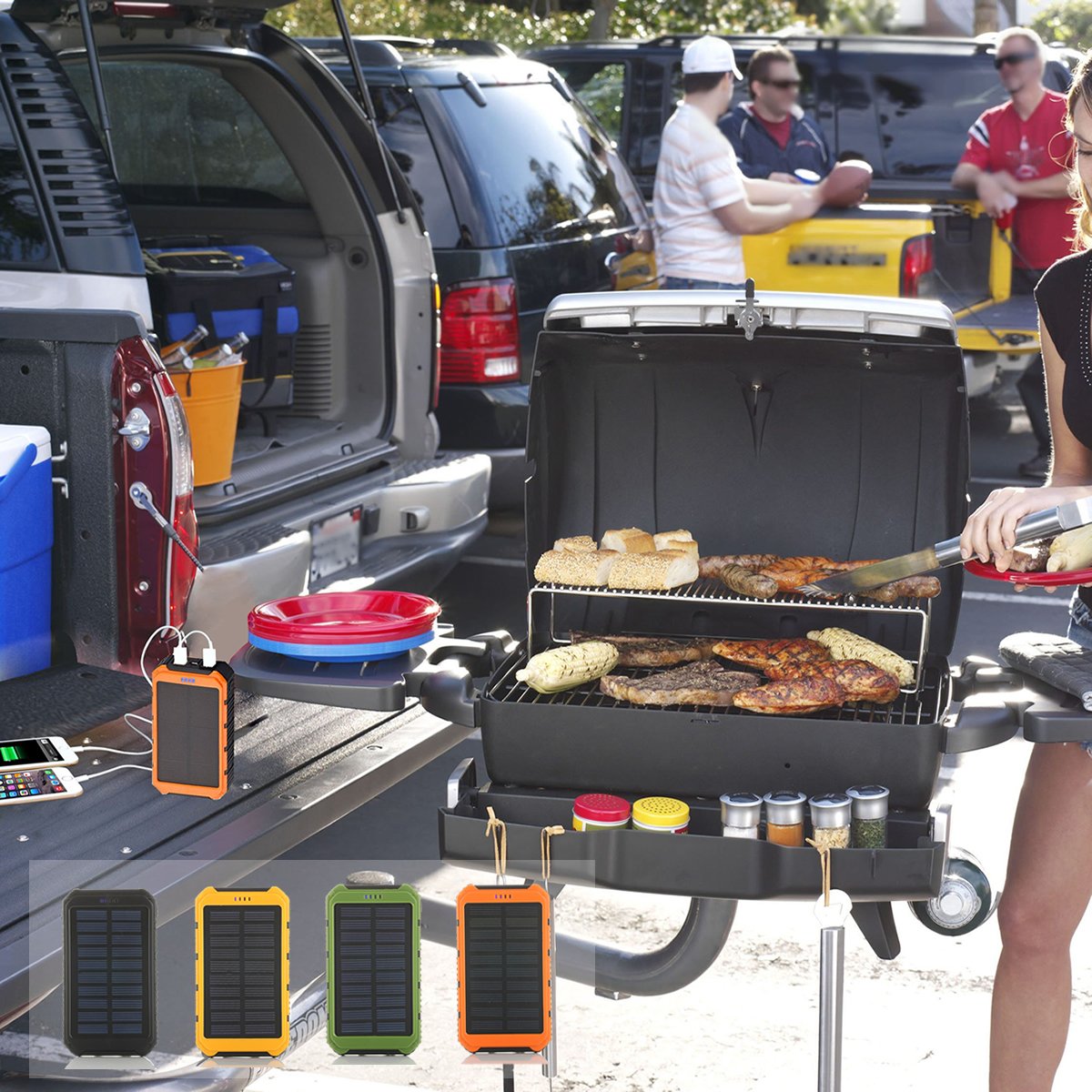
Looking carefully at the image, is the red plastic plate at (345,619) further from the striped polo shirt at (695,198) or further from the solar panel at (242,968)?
the striped polo shirt at (695,198)

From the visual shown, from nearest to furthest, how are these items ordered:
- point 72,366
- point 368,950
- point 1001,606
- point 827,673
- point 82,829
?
point 368,950, point 827,673, point 82,829, point 72,366, point 1001,606

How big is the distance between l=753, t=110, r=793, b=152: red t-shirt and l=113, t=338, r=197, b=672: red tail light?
610cm

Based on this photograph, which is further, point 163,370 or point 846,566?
point 163,370

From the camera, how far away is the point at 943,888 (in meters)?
2.93

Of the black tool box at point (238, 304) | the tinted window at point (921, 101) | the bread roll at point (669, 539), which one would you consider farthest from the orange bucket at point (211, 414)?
the tinted window at point (921, 101)

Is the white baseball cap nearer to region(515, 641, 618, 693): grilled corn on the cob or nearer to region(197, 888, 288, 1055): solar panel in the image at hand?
region(515, 641, 618, 693): grilled corn on the cob

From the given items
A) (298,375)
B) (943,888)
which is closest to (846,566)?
(943,888)

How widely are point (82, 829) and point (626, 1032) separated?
4.99 feet

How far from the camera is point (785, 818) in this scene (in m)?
2.30

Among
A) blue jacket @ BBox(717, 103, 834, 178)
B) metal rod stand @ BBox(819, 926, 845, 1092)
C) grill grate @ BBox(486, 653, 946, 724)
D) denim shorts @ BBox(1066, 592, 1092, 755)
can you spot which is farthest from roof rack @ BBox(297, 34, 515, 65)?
metal rod stand @ BBox(819, 926, 845, 1092)

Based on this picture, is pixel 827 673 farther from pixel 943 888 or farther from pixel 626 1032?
pixel 626 1032

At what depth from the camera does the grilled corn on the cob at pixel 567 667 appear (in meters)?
2.62

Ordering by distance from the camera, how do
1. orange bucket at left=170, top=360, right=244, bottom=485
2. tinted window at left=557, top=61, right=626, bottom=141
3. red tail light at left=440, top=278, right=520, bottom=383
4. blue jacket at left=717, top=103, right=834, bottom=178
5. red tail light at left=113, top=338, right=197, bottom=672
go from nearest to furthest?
red tail light at left=113, top=338, right=197, bottom=672
orange bucket at left=170, top=360, right=244, bottom=485
red tail light at left=440, top=278, right=520, bottom=383
blue jacket at left=717, top=103, right=834, bottom=178
tinted window at left=557, top=61, right=626, bottom=141

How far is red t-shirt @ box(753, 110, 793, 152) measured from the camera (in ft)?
28.8
